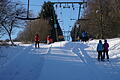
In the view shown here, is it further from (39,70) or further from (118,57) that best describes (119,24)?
(39,70)

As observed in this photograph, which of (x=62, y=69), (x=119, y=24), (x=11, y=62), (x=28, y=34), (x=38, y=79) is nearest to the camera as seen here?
(x=38, y=79)

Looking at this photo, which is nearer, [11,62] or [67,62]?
[11,62]

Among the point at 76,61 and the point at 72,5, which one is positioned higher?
the point at 72,5

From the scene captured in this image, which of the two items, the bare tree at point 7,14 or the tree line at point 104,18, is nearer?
the bare tree at point 7,14

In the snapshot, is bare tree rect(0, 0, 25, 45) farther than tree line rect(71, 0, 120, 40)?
No

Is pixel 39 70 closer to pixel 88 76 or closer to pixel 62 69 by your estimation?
pixel 62 69

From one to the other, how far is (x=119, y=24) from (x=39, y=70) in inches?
1472

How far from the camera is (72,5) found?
32.0 metres

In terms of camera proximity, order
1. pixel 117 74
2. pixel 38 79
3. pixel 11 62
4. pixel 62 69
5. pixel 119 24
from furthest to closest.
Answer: pixel 119 24 < pixel 11 62 < pixel 62 69 < pixel 117 74 < pixel 38 79

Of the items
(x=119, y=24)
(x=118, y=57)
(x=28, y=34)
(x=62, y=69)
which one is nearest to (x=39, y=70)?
(x=62, y=69)

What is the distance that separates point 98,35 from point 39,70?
138ft

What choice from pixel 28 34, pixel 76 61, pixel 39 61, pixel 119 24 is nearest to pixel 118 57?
pixel 76 61

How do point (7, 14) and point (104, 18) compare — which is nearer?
point (7, 14)

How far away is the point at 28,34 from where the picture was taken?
68.5 meters
